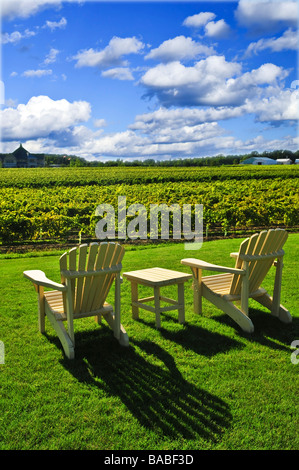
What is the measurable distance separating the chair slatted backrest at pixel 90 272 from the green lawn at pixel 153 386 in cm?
46

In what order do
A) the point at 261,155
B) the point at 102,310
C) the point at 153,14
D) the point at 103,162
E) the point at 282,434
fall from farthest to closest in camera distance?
the point at 261,155, the point at 103,162, the point at 153,14, the point at 102,310, the point at 282,434

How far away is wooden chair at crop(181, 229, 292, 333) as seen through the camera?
168 inches

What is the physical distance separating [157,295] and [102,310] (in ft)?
2.06

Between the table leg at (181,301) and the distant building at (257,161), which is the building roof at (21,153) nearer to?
the table leg at (181,301)

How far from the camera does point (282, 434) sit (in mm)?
2652

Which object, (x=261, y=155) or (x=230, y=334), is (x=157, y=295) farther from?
(x=261, y=155)

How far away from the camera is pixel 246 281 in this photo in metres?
4.32

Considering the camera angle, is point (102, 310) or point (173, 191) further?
point (173, 191)

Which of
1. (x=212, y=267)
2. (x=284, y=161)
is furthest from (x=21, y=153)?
(x=284, y=161)

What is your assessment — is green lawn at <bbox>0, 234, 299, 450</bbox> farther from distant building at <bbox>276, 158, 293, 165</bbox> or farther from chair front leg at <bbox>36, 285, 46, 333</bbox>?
distant building at <bbox>276, 158, 293, 165</bbox>

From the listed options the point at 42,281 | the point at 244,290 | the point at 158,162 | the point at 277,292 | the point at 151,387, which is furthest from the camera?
the point at 158,162

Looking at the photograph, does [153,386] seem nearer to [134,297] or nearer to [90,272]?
[90,272]

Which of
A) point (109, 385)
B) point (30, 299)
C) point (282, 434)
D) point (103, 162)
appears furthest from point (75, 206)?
point (103, 162)

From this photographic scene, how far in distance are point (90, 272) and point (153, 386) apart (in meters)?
1.11
